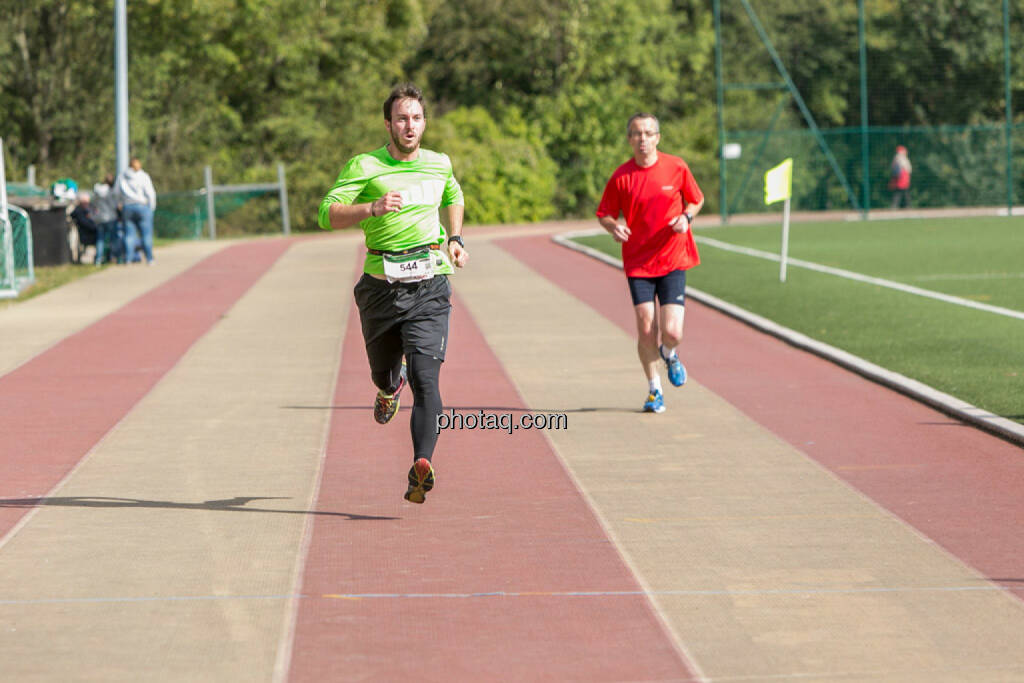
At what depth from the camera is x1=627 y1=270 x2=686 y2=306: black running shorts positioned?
1032 cm

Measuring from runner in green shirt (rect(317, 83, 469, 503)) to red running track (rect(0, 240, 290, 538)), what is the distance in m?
1.88

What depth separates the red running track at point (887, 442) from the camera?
6.89 m

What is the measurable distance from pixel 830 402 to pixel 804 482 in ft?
9.15

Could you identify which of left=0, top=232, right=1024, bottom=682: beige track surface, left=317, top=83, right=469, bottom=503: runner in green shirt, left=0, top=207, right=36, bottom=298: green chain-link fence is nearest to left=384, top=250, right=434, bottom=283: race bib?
left=317, top=83, right=469, bottom=503: runner in green shirt

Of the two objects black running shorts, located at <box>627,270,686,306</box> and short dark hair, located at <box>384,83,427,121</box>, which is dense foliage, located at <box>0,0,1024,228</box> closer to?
black running shorts, located at <box>627,270,686,306</box>

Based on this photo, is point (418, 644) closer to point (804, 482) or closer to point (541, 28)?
point (804, 482)

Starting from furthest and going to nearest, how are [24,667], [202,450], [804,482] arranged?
1. [202,450]
2. [804,482]
3. [24,667]

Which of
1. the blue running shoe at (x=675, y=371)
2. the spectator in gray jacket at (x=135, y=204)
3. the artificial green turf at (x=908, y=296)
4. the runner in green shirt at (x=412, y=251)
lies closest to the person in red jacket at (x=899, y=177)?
the artificial green turf at (x=908, y=296)

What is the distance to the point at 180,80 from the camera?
47.8 m

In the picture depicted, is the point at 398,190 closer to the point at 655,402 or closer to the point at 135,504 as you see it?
the point at 135,504

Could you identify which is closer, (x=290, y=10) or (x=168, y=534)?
(x=168, y=534)

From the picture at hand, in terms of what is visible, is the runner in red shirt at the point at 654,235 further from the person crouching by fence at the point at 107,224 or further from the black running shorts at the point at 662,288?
the person crouching by fence at the point at 107,224

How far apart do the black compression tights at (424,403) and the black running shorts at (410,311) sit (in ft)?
0.15

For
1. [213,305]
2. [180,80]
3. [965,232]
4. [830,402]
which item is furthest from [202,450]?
[180,80]
